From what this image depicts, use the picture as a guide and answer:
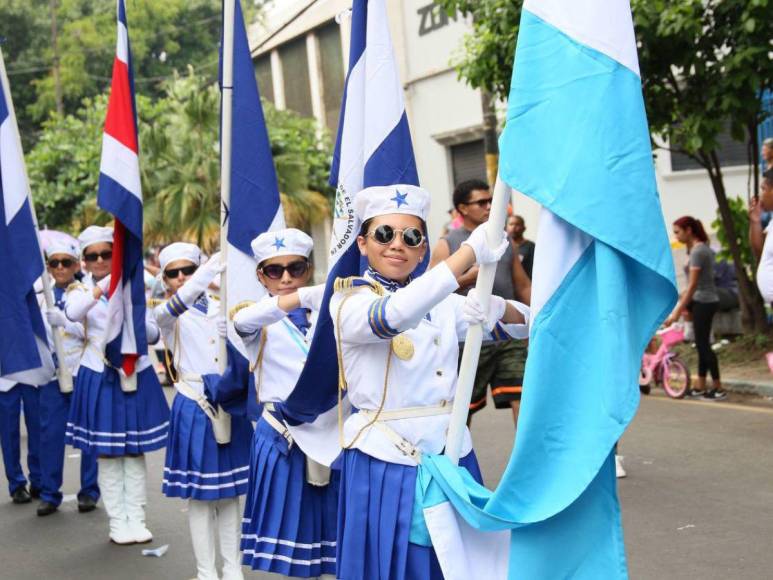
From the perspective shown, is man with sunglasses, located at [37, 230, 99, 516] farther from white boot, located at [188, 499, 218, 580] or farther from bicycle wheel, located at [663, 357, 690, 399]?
bicycle wheel, located at [663, 357, 690, 399]

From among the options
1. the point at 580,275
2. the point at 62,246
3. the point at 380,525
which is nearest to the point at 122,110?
the point at 62,246

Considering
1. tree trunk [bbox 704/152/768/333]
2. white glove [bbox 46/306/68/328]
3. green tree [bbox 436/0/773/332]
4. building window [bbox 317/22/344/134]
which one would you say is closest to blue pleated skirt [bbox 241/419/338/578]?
white glove [bbox 46/306/68/328]

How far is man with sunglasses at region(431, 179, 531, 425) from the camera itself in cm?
727

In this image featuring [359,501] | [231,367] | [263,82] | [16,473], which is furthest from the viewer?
[263,82]

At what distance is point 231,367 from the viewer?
599 centimetres

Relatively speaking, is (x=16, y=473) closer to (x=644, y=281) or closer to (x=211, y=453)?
(x=211, y=453)

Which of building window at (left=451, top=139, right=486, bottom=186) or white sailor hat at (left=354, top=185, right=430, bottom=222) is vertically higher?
building window at (left=451, top=139, right=486, bottom=186)

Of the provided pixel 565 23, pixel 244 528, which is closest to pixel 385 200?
pixel 565 23

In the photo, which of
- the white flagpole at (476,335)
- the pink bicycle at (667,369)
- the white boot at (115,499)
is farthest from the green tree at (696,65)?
the white flagpole at (476,335)

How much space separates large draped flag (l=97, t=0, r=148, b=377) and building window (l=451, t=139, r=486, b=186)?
50.1 feet

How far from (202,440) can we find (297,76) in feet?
82.3

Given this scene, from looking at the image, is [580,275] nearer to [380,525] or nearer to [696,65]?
[380,525]

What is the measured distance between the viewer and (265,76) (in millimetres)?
33062

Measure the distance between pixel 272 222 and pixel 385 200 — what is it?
2.29m
